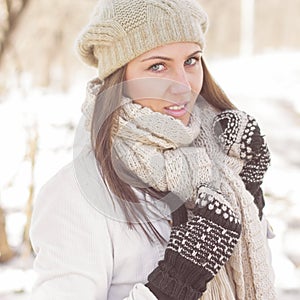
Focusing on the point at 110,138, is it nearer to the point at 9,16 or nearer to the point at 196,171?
the point at 196,171

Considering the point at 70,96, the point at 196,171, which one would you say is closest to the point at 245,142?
the point at 196,171

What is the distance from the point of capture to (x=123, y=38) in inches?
46.9

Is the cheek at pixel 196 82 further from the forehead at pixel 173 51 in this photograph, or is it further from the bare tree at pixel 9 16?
the bare tree at pixel 9 16

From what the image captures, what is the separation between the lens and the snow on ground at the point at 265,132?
334 cm

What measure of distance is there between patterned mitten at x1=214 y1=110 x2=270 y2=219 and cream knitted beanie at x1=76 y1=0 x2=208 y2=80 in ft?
0.69

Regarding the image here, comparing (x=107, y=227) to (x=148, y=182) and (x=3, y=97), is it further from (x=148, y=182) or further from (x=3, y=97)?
(x=3, y=97)

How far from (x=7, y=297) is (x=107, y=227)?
2033 mm

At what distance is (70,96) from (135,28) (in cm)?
1012

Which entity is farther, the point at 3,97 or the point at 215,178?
the point at 3,97

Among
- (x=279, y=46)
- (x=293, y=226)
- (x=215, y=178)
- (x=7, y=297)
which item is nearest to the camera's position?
(x=215, y=178)

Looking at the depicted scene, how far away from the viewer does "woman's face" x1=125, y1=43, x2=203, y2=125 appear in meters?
1.18

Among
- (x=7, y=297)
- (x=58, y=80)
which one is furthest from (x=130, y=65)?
(x=58, y=80)

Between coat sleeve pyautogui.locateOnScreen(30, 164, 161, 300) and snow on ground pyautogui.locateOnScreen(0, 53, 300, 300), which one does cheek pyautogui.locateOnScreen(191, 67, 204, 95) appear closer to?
coat sleeve pyautogui.locateOnScreen(30, 164, 161, 300)

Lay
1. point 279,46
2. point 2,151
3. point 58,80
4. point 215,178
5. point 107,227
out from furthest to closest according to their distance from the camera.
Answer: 1. point 279,46
2. point 58,80
3. point 2,151
4. point 215,178
5. point 107,227
